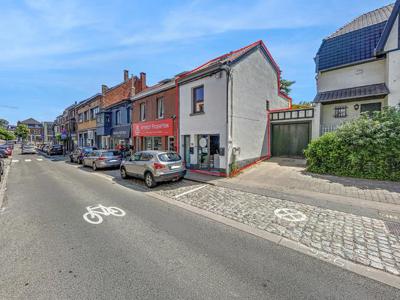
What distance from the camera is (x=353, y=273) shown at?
10.2ft

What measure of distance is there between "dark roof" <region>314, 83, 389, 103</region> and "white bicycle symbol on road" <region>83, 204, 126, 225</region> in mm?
13251

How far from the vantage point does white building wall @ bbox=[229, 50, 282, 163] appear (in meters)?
11.3

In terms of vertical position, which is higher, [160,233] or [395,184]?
[395,184]

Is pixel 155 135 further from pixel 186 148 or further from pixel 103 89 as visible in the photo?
pixel 103 89

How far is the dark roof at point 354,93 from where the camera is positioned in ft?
36.8

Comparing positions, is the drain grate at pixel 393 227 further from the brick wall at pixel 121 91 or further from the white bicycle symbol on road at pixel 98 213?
the brick wall at pixel 121 91

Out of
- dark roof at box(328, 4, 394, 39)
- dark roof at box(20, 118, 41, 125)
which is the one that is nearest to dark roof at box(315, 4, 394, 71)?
dark roof at box(328, 4, 394, 39)

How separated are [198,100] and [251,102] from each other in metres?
3.32

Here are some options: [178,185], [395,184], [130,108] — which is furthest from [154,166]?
[130,108]

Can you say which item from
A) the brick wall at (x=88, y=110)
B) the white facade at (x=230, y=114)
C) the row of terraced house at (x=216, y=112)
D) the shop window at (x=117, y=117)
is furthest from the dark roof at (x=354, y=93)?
the brick wall at (x=88, y=110)

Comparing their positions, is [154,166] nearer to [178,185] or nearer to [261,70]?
[178,185]

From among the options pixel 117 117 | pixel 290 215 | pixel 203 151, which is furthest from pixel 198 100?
pixel 117 117

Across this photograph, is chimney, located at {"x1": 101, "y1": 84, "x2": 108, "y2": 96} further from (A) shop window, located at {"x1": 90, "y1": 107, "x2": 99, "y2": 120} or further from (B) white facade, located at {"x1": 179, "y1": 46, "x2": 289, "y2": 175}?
(B) white facade, located at {"x1": 179, "y1": 46, "x2": 289, "y2": 175}

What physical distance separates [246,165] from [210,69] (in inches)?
235
